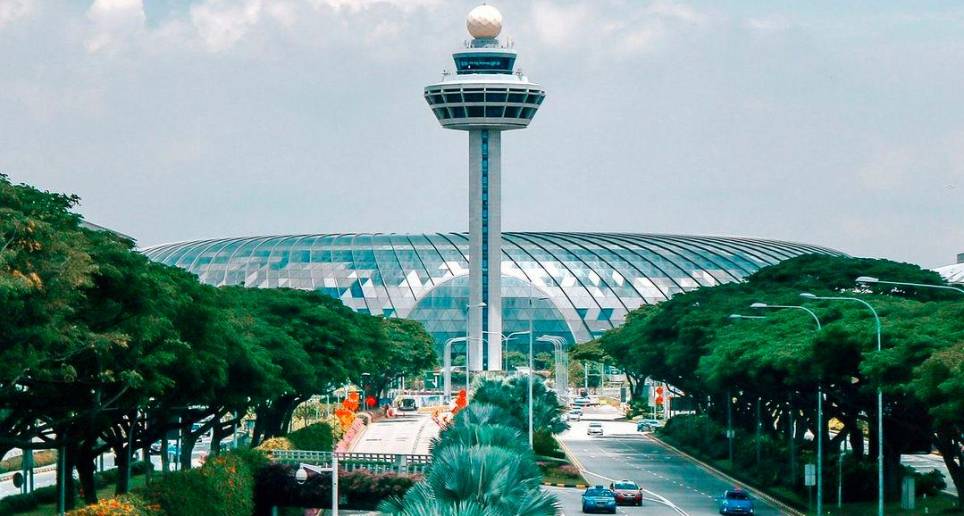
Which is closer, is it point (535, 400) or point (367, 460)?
point (367, 460)

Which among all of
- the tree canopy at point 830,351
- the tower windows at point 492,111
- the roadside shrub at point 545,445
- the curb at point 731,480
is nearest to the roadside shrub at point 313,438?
the roadside shrub at point 545,445

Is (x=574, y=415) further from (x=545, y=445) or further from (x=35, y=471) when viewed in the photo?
(x=35, y=471)

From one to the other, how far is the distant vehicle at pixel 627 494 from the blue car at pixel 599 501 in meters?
3.90

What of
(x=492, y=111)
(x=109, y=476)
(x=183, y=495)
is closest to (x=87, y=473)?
(x=183, y=495)

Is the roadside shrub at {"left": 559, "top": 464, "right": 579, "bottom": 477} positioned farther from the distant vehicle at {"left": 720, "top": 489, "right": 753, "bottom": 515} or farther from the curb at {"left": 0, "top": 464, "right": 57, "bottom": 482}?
the curb at {"left": 0, "top": 464, "right": 57, "bottom": 482}

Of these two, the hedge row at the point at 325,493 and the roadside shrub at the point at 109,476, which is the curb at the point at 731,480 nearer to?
the hedge row at the point at 325,493

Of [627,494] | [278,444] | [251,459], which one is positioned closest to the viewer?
[251,459]

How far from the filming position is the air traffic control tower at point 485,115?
186625mm

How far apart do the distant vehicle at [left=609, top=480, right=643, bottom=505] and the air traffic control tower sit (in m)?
98.5

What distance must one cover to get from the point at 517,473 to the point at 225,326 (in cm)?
2927

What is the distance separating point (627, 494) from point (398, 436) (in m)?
48.8

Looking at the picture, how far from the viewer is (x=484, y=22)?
638 ft

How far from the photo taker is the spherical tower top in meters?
193

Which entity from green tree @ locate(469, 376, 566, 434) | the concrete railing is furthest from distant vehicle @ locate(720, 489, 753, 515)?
green tree @ locate(469, 376, 566, 434)
